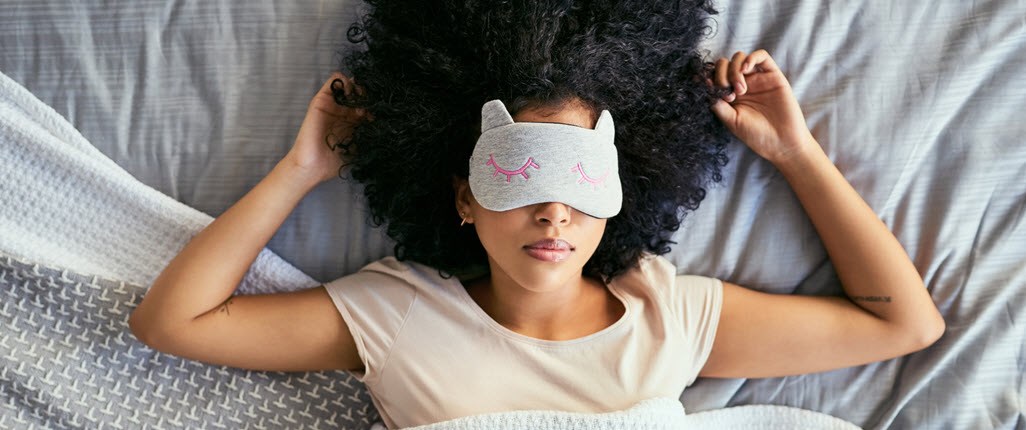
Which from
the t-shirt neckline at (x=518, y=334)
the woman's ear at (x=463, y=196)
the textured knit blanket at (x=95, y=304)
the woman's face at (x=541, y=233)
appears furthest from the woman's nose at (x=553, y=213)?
the textured knit blanket at (x=95, y=304)

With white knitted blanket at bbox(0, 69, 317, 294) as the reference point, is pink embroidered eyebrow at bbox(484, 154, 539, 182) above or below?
above

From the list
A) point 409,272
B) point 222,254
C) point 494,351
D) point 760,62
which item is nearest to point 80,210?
point 222,254

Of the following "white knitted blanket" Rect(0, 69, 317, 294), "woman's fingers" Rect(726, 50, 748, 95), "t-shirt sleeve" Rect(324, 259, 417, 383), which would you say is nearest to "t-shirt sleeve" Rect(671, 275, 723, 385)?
"woman's fingers" Rect(726, 50, 748, 95)

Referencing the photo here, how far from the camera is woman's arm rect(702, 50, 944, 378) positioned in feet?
4.18

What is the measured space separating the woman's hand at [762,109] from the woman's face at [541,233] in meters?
0.29

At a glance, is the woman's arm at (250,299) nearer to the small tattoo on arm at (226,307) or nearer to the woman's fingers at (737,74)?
the small tattoo on arm at (226,307)

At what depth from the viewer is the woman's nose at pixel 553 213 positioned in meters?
1.07

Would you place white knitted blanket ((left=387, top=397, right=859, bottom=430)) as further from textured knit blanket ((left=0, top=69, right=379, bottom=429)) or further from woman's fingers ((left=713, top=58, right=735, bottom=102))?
woman's fingers ((left=713, top=58, right=735, bottom=102))

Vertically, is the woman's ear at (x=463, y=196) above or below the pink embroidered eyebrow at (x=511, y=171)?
below

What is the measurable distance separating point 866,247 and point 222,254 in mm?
963

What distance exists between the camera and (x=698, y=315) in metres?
1.29

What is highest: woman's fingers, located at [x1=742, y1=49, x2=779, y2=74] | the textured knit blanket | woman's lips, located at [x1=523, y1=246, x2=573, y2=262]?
woman's fingers, located at [x1=742, y1=49, x2=779, y2=74]

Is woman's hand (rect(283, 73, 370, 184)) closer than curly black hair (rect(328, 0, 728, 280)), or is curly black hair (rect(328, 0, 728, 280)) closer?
curly black hair (rect(328, 0, 728, 280))

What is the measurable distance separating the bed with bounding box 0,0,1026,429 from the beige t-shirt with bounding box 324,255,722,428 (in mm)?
103
